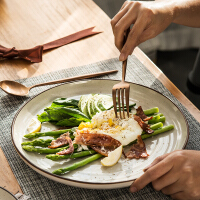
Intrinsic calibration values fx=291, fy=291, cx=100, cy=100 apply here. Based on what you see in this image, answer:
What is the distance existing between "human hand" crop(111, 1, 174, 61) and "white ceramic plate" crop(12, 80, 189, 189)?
0.30 meters

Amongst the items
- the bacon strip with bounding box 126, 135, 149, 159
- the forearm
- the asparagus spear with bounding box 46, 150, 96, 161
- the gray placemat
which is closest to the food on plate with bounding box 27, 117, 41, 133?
the gray placemat

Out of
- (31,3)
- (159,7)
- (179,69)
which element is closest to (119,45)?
(159,7)

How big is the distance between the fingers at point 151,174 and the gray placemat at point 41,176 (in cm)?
9

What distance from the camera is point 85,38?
8.10ft

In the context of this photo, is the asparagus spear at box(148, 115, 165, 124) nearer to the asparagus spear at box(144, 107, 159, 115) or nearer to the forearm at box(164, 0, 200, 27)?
the asparagus spear at box(144, 107, 159, 115)

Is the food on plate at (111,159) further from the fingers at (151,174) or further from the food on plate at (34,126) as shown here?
the food on plate at (34,126)

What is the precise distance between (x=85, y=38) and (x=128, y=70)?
22.5 inches

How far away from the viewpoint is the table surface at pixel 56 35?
2145 millimetres

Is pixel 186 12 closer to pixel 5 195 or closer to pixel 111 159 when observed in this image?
pixel 111 159

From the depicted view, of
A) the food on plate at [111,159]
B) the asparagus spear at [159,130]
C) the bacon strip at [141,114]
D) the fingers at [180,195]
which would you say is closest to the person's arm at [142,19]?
the bacon strip at [141,114]

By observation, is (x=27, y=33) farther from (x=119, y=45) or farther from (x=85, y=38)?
(x=119, y=45)

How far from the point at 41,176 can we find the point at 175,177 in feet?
1.97

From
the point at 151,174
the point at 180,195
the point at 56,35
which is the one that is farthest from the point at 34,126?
the point at 56,35

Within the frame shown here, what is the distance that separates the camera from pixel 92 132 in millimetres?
1467
